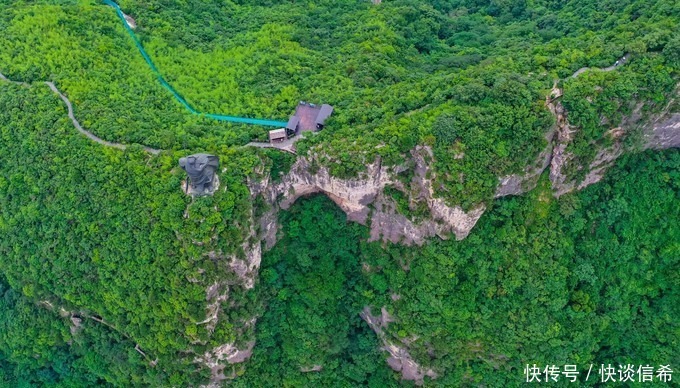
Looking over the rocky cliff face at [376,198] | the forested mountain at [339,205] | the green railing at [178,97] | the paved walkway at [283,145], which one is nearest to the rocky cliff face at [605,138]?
the forested mountain at [339,205]

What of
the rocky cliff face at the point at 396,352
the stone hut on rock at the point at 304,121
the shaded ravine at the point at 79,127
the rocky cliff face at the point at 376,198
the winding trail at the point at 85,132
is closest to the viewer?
the rocky cliff face at the point at 376,198

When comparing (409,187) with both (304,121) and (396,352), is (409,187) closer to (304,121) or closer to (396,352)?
(304,121)

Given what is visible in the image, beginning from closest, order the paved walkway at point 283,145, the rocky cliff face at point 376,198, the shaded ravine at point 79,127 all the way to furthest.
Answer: the rocky cliff face at point 376,198 < the shaded ravine at point 79,127 < the paved walkway at point 283,145

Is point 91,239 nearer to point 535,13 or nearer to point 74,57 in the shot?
point 74,57

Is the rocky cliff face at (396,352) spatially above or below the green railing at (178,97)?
below

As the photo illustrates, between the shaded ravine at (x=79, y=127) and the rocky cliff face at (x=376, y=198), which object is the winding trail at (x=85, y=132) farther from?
the rocky cliff face at (x=376, y=198)

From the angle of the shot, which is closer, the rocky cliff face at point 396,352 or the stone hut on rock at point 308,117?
the stone hut on rock at point 308,117

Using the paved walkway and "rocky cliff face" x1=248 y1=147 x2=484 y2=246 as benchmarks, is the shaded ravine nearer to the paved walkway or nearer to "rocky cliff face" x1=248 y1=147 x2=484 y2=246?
the paved walkway

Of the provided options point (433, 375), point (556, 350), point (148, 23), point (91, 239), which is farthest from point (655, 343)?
point (148, 23)

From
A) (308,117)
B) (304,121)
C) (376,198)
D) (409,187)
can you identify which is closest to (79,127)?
(304,121)

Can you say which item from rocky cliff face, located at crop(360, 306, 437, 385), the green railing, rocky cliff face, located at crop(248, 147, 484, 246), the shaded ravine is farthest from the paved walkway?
rocky cliff face, located at crop(360, 306, 437, 385)
